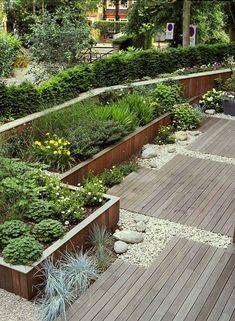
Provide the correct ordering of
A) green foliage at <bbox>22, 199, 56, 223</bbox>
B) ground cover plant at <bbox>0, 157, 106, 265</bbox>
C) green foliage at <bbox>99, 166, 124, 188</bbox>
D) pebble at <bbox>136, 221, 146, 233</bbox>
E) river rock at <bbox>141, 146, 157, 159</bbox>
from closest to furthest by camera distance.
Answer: ground cover plant at <bbox>0, 157, 106, 265</bbox>, green foliage at <bbox>22, 199, 56, 223</bbox>, pebble at <bbox>136, 221, 146, 233</bbox>, green foliage at <bbox>99, 166, 124, 188</bbox>, river rock at <bbox>141, 146, 157, 159</bbox>

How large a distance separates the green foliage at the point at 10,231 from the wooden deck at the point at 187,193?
1642mm

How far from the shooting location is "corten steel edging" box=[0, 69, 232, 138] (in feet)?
18.9

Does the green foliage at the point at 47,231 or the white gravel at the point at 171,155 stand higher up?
the green foliage at the point at 47,231

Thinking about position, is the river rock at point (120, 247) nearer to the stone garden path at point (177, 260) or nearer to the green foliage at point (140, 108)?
the stone garden path at point (177, 260)

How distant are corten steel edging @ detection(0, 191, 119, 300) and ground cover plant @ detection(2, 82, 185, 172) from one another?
1234 mm

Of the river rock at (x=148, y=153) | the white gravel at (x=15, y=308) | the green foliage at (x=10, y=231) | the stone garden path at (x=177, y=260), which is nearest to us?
the white gravel at (x=15, y=308)

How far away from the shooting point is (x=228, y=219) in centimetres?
486

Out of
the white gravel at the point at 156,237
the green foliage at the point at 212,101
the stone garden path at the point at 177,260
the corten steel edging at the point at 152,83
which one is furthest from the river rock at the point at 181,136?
the white gravel at the point at 156,237

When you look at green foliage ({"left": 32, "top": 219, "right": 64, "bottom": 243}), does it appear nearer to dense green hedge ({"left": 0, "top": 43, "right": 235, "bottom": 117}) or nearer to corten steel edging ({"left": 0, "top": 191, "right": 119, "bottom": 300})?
corten steel edging ({"left": 0, "top": 191, "right": 119, "bottom": 300})

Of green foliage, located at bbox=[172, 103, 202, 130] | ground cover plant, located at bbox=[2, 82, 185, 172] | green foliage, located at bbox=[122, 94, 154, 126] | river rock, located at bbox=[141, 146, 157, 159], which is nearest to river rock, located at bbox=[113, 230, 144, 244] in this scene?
ground cover plant, located at bbox=[2, 82, 185, 172]

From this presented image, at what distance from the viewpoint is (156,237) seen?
446cm

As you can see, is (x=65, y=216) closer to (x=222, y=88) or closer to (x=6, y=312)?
(x=6, y=312)

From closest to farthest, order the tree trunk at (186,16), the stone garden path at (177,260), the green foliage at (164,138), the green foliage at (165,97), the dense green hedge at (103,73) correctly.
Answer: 1. the stone garden path at (177,260)
2. the dense green hedge at (103,73)
3. the green foliage at (164,138)
4. the green foliage at (165,97)
5. the tree trunk at (186,16)

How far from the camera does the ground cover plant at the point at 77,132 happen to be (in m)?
5.35
